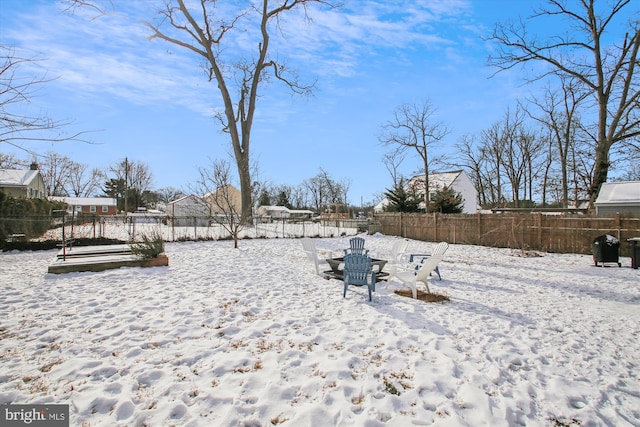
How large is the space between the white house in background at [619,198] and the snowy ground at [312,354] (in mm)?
12274

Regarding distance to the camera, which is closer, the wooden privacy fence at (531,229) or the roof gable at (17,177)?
the wooden privacy fence at (531,229)

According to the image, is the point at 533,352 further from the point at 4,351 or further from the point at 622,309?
the point at 4,351

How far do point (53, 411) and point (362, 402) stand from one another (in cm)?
246

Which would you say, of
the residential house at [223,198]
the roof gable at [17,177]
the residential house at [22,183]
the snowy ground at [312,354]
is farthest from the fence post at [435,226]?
the roof gable at [17,177]

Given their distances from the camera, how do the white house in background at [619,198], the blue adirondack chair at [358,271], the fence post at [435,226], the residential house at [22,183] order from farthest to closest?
1. the residential house at [22,183]
2. the fence post at [435,226]
3. the white house in background at [619,198]
4. the blue adirondack chair at [358,271]

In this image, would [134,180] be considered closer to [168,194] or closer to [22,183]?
[168,194]

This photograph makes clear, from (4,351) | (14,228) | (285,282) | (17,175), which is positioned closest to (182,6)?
(14,228)

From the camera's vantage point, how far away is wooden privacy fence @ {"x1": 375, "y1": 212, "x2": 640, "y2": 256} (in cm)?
1181

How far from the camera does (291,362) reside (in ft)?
11.2

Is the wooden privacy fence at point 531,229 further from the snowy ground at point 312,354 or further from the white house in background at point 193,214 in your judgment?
the white house in background at point 193,214

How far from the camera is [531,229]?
546 inches

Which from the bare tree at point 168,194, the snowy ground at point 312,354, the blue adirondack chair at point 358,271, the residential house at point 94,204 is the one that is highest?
the bare tree at point 168,194

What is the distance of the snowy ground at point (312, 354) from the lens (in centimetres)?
268

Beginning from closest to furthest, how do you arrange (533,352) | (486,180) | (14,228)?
(533,352), (14,228), (486,180)
